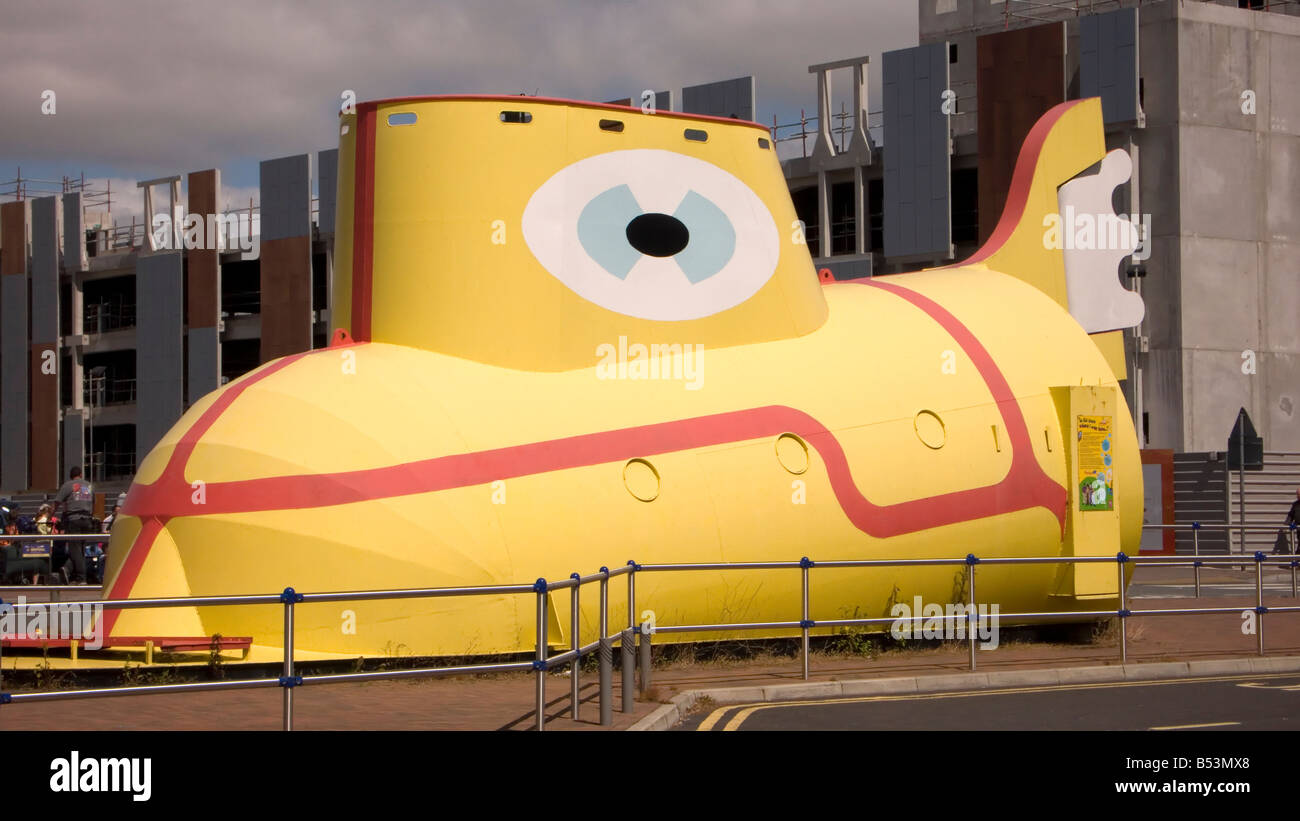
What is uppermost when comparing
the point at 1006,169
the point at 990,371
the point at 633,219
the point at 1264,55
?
the point at 1264,55

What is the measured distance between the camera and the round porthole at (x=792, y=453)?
631 inches

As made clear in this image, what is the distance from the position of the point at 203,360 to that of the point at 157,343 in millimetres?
2199

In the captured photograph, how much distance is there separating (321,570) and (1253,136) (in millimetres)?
37557

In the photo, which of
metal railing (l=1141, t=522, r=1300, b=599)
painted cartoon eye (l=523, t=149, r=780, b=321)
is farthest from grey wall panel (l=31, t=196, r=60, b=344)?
painted cartoon eye (l=523, t=149, r=780, b=321)

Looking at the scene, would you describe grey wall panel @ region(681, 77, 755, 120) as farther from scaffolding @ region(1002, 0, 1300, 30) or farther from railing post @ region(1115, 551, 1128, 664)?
railing post @ region(1115, 551, 1128, 664)

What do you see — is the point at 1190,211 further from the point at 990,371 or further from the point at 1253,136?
the point at 990,371

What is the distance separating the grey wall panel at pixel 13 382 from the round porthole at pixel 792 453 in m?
52.3

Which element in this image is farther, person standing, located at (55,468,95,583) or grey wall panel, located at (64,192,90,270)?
grey wall panel, located at (64,192,90,270)

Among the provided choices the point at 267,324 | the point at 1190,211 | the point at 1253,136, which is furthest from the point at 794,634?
the point at 267,324

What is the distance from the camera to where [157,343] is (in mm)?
57750

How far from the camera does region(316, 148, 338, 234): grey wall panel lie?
5406cm

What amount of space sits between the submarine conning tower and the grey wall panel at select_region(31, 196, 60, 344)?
48.8 m

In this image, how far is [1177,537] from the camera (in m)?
40.9

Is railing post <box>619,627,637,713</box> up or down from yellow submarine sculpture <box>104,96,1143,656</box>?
down
